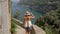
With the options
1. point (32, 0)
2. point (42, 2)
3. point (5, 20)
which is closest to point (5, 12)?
point (5, 20)

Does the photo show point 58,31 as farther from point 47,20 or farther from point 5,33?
point 5,33

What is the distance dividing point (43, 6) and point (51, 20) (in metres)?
10.2

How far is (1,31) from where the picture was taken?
74.8 inches

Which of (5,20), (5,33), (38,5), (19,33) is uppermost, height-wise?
(5,20)

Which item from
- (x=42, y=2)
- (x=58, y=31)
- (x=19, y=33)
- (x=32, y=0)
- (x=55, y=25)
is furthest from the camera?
(x=42, y=2)

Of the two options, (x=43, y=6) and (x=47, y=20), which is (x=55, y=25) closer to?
(x=47, y=20)

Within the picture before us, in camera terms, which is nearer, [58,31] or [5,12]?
[5,12]

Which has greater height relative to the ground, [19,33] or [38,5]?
[19,33]

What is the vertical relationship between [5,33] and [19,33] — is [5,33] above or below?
above

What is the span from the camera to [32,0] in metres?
23.2

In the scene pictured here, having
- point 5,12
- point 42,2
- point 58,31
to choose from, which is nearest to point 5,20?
point 5,12

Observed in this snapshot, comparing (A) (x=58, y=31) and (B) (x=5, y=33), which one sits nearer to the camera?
(B) (x=5, y=33)

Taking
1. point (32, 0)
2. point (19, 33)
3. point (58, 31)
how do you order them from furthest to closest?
point (32, 0) → point (58, 31) → point (19, 33)

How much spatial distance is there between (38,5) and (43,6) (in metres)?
0.78
